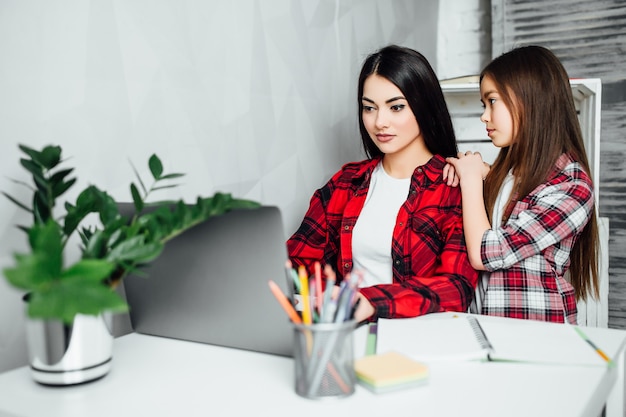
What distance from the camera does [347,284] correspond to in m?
0.80

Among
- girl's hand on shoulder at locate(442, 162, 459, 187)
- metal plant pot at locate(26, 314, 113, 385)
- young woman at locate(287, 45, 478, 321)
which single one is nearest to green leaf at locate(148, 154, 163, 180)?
metal plant pot at locate(26, 314, 113, 385)

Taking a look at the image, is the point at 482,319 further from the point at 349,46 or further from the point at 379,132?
the point at 349,46

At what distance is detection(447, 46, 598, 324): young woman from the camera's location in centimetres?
141

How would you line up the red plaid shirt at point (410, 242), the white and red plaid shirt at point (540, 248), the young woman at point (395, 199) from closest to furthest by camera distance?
1. the red plaid shirt at point (410, 242)
2. the white and red plaid shirt at point (540, 248)
3. the young woman at point (395, 199)

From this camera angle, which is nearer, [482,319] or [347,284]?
[347,284]

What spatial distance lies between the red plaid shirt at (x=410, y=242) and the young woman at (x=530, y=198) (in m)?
0.06

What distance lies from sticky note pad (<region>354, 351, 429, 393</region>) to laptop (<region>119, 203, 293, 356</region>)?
0.44 feet

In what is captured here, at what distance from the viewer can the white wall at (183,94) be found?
1111 mm

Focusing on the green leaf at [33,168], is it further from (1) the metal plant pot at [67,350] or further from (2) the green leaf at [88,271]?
(2) the green leaf at [88,271]

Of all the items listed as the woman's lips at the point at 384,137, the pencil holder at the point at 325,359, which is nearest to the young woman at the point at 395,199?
the woman's lips at the point at 384,137

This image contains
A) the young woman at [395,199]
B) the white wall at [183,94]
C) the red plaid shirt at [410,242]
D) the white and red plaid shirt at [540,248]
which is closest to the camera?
the white wall at [183,94]

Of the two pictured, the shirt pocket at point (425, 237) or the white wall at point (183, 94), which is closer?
the white wall at point (183, 94)

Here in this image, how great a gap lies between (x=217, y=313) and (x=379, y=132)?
776 millimetres

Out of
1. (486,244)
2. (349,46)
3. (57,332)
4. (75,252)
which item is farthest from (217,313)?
(349,46)
